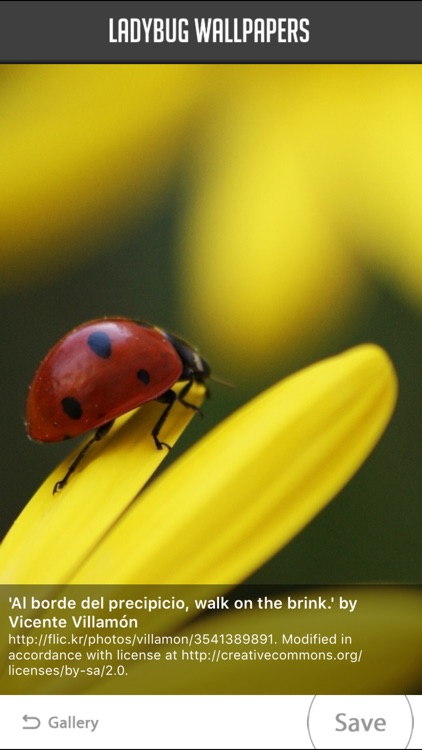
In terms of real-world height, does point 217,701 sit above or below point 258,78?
below

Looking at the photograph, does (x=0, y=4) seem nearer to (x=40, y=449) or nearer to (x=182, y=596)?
(x=40, y=449)

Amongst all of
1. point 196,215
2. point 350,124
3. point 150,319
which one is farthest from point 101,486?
point 350,124

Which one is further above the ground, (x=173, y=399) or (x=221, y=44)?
(x=221, y=44)

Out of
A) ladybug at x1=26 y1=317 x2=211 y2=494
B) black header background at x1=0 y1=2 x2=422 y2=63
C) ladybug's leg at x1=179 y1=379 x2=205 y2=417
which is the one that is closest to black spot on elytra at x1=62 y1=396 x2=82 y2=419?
ladybug at x1=26 y1=317 x2=211 y2=494

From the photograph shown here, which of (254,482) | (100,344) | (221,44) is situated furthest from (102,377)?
(221,44)

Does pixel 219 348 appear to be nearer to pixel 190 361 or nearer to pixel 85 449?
pixel 190 361

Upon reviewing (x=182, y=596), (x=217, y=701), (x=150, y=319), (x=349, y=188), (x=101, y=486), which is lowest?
(x=217, y=701)
